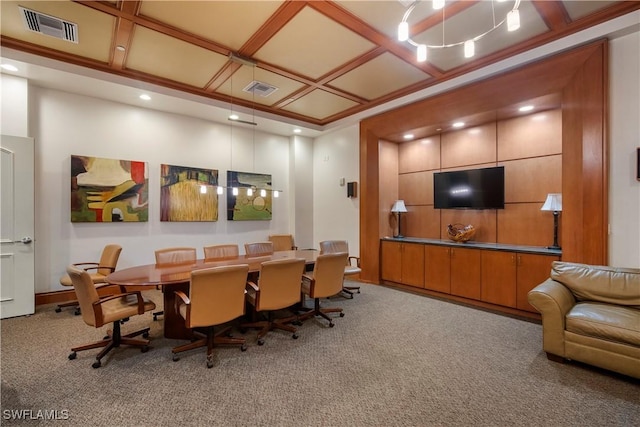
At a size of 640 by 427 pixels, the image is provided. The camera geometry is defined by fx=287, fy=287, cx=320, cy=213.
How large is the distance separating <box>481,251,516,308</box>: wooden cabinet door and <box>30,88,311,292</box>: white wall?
14.5 feet

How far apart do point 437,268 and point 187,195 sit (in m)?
4.75

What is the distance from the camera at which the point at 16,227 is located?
12.4 feet

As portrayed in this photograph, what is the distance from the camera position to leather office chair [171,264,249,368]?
255 centimetres

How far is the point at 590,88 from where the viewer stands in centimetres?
322

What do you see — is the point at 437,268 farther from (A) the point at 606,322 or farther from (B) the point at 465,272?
(A) the point at 606,322

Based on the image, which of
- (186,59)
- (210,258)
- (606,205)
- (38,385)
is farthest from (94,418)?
(606,205)

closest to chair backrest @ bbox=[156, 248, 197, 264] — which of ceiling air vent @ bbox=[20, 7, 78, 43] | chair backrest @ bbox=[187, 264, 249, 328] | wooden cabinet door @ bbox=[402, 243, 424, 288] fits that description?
chair backrest @ bbox=[187, 264, 249, 328]

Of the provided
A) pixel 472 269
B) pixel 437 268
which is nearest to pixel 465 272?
pixel 472 269

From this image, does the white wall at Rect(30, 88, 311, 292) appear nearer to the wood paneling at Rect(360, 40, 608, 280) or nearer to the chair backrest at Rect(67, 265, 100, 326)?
the chair backrest at Rect(67, 265, 100, 326)

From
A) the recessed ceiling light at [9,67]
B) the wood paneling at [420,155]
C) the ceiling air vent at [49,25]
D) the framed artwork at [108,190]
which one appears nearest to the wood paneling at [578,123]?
the wood paneling at [420,155]

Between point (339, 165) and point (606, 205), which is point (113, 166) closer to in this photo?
point (339, 165)

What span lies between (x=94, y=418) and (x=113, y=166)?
4.05 metres

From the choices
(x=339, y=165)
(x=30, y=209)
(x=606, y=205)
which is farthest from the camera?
(x=339, y=165)
